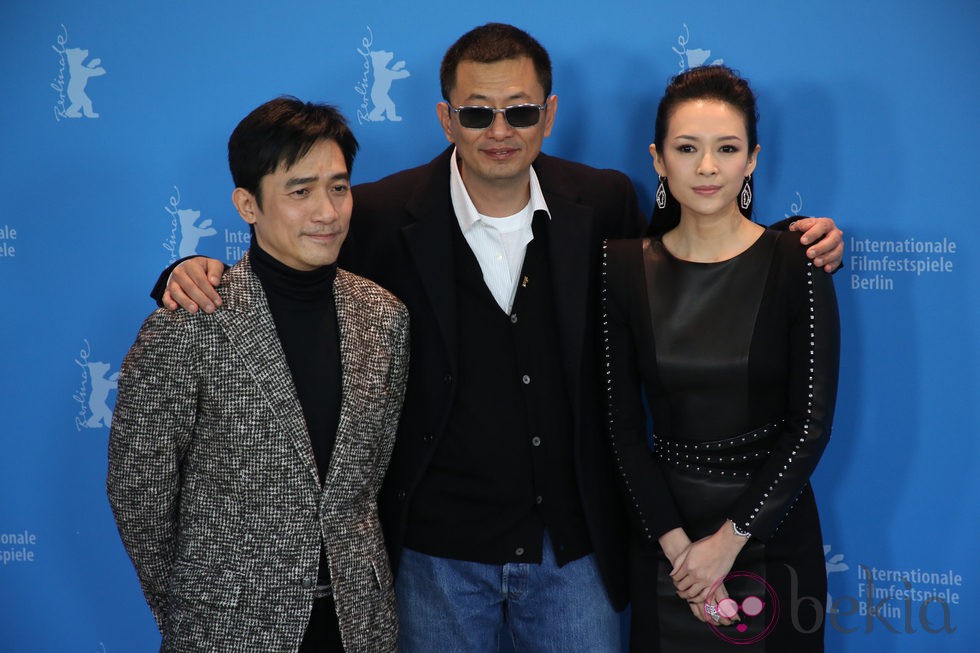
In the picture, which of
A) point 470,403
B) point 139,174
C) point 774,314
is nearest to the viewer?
point 774,314

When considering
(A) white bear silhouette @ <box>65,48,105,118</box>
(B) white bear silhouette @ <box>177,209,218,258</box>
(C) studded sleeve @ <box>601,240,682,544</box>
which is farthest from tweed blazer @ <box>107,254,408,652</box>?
(A) white bear silhouette @ <box>65,48,105,118</box>

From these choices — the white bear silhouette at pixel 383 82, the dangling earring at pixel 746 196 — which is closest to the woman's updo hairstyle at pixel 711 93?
the dangling earring at pixel 746 196

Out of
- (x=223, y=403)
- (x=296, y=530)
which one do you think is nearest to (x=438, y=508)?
(x=296, y=530)

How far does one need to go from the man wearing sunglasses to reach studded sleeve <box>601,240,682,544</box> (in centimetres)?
6

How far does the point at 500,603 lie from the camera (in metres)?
2.37

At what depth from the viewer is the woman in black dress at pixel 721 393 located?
214 cm

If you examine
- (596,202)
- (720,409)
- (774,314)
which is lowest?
(720,409)

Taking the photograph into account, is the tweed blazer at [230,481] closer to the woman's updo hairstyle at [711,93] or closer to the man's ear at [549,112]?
the man's ear at [549,112]

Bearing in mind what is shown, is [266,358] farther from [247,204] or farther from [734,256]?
[734,256]

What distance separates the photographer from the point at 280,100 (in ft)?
6.81

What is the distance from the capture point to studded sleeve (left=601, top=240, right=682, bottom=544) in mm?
2221

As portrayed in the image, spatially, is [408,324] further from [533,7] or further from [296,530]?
[533,7]

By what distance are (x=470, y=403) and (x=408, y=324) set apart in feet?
0.80

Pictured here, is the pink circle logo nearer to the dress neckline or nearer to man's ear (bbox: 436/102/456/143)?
the dress neckline
